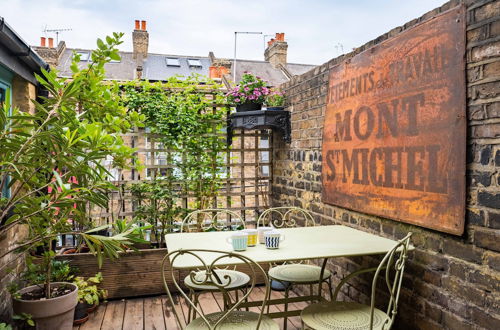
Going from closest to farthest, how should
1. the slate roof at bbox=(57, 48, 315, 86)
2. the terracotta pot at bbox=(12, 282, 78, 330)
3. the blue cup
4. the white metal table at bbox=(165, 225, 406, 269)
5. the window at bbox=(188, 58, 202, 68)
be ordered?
the white metal table at bbox=(165, 225, 406, 269)
the blue cup
the terracotta pot at bbox=(12, 282, 78, 330)
the slate roof at bbox=(57, 48, 315, 86)
the window at bbox=(188, 58, 202, 68)

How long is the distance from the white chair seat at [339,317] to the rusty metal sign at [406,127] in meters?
0.56

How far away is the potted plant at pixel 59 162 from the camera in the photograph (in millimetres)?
1911

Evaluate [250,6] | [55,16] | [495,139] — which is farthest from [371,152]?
[55,16]

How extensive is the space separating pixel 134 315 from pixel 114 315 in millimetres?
161

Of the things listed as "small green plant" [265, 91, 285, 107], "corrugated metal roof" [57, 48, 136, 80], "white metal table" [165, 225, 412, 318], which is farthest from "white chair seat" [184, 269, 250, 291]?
"corrugated metal roof" [57, 48, 136, 80]

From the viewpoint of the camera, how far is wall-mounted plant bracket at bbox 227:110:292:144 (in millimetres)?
3926

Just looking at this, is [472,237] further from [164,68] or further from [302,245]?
[164,68]

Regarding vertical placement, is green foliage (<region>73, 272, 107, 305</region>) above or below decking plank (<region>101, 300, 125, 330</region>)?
above

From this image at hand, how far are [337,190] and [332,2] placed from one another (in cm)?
204

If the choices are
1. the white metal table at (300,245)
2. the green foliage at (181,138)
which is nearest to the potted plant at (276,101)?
the green foliage at (181,138)

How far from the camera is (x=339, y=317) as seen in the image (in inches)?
81.7

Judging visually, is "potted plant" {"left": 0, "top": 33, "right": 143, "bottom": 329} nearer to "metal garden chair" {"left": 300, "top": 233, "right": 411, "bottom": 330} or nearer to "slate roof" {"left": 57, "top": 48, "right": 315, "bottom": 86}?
"metal garden chair" {"left": 300, "top": 233, "right": 411, "bottom": 330}

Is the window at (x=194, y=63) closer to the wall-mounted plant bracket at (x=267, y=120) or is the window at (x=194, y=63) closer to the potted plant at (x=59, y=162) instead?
the wall-mounted plant bracket at (x=267, y=120)

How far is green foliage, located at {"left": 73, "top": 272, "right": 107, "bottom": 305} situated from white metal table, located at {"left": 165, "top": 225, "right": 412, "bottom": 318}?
3.56ft
